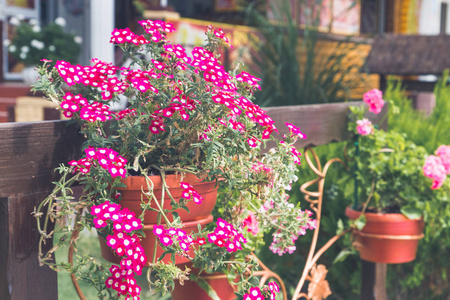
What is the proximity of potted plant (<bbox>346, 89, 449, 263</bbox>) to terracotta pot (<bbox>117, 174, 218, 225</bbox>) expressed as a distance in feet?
3.60

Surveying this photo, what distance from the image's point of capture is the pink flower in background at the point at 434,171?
2.27 meters

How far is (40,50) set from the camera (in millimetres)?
6797

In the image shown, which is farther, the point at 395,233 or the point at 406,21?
the point at 406,21

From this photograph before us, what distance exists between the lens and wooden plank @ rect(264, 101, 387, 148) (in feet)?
6.49

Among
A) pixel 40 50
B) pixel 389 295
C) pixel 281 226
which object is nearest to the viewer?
pixel 281 226

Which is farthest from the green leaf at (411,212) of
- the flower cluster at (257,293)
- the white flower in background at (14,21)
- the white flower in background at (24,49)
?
the white flower in background at (14,21)

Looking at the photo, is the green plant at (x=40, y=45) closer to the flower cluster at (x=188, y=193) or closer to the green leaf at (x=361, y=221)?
the green leaf at (x=361, y=221)

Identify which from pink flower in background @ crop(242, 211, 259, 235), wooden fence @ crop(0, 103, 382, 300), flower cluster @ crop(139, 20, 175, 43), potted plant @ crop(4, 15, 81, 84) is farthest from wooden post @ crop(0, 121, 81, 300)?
potted plant @ crop(4, 15, 81, 84)

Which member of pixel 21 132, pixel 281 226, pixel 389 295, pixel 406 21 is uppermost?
pixel 406 21

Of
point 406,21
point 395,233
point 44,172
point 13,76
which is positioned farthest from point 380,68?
point 406,21

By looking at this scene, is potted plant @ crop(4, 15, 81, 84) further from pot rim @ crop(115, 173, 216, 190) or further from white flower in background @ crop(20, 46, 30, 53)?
pot rim @ crop(115, 173, 216, 190)

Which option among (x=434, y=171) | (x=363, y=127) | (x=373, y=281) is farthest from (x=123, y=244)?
(x=373, y=281)

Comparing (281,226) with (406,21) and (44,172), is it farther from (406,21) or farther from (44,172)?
(406,21)

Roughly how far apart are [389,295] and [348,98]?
77.3 inches
